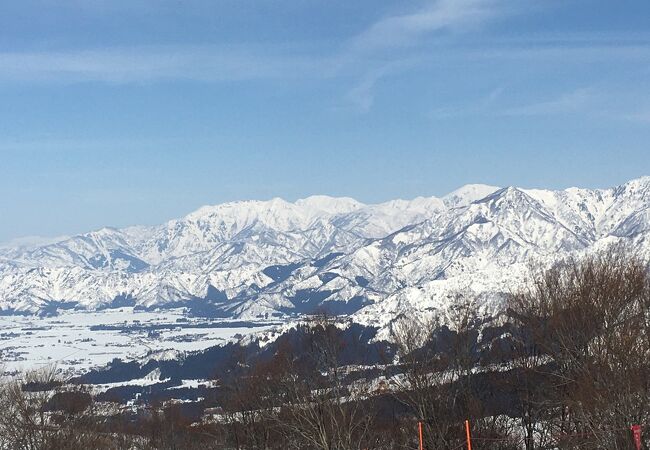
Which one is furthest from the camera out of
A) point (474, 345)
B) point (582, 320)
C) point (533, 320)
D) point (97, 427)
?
point (97, 427)

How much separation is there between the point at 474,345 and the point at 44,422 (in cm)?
3185

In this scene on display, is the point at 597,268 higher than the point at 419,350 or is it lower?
higher

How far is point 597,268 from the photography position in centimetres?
4038

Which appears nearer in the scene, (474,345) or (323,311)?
(323,311)

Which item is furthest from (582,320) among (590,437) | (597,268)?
(590,437)

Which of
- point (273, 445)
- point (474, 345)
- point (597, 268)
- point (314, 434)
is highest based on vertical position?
point (597, 268)

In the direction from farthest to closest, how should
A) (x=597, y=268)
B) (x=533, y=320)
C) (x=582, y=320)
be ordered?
(x=533, y=320) < (x=597, y=268) < (x=582, y=320)

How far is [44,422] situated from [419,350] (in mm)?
28521

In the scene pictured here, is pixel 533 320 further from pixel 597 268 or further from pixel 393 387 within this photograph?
pixel 393 387

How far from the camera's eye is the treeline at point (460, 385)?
31969 mm

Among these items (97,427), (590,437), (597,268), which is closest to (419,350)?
(597,268)

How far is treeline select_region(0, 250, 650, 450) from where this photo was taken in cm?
3197

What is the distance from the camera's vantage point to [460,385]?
47.8m

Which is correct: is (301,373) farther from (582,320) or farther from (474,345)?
(582,320)
